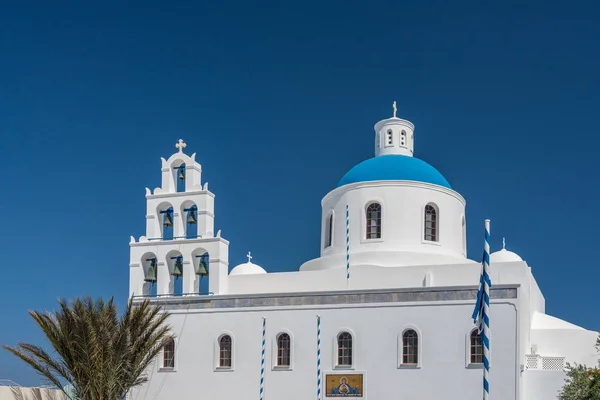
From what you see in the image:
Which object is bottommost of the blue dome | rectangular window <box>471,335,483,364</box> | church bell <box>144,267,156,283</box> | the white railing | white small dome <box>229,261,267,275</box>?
the white railing

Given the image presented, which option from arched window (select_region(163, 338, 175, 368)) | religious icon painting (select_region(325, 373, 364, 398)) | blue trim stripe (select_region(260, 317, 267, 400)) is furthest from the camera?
arched window (select_region(163, 338, 175, 368))

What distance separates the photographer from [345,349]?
944 inches

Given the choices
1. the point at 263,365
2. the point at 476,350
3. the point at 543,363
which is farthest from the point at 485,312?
the point at 263,365

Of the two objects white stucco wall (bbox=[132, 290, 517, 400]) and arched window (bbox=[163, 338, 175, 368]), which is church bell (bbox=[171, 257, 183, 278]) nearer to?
white stucco wall (bbox=[132, 290, 517, 400])

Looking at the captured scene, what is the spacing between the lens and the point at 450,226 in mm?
27734

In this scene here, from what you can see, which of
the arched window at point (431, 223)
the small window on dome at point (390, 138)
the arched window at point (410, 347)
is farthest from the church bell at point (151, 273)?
the small window on dome at point (390, 138)

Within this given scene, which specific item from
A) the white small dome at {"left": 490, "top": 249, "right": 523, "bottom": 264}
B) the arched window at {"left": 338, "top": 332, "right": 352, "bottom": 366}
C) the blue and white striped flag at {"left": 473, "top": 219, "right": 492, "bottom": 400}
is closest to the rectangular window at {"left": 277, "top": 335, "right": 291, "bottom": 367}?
the arched window at {"left": 338, "top": 332, "right": 352, "bottom": 366}

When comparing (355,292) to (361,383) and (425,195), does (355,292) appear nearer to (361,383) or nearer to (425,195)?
(361,383)

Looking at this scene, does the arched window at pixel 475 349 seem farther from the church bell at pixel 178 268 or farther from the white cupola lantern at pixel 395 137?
the church bell at pixel 178 268

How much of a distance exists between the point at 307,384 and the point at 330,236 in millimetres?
6235

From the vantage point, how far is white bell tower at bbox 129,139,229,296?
Answer: 26.2 metres

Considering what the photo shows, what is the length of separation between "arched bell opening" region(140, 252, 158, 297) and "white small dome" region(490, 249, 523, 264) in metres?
10.9

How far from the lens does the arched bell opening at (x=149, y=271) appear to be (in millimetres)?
26656

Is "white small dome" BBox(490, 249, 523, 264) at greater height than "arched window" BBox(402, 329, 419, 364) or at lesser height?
greater
